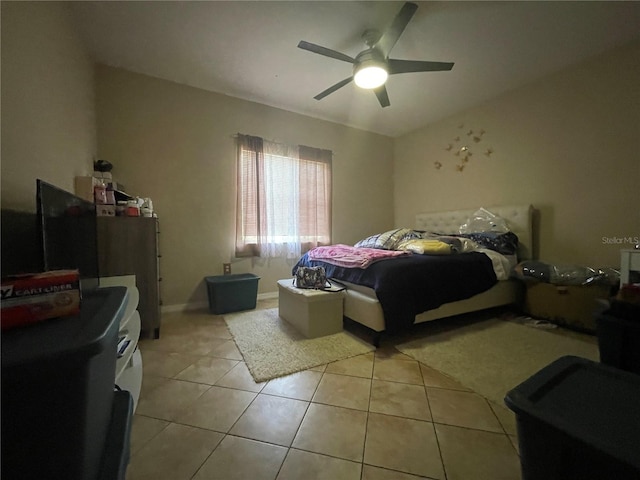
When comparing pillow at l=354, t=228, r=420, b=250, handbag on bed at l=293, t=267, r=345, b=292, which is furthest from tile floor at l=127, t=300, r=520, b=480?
pillow at l=354, t=228, r=420, b=250

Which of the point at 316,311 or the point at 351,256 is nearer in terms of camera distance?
the point at 316,311

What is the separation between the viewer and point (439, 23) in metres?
1.96

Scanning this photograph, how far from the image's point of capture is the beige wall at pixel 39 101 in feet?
3.53

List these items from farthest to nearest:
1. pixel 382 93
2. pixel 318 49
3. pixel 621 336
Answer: pixel 382 93 < pixel 318 49 < pixel 621 336

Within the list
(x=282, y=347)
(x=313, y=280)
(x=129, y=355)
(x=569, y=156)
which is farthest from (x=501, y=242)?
(x=129, y=355)

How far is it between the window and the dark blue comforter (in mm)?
1207

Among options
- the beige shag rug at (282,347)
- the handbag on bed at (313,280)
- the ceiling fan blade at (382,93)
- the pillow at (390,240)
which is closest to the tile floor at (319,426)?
the beige shag rug at (282,347)

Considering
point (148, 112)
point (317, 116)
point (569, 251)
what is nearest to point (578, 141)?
point (569, 251)

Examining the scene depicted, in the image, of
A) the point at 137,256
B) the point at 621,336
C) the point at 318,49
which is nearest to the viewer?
the point at 621,336

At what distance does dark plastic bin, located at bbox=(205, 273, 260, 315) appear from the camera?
263 centimetres

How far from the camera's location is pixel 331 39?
6.98ft

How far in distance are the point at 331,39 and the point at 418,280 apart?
2.13m

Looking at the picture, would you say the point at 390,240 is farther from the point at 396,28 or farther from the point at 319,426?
the point at 319,426

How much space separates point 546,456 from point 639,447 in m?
0.15
